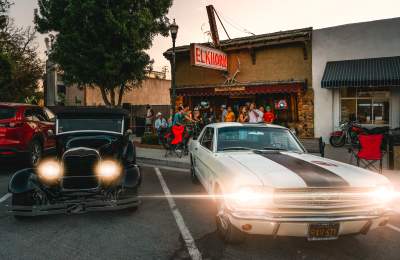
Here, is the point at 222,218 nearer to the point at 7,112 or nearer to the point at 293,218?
the point at 293,218

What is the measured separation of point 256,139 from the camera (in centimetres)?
589

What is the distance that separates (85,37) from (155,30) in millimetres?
4343

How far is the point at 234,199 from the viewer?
3.95m

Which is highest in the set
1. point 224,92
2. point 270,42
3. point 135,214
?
point 270,42

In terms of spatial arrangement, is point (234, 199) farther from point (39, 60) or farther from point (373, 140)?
point (39, 60)

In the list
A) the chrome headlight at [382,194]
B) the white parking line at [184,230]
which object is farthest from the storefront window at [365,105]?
the chrome headlight at [382,194]

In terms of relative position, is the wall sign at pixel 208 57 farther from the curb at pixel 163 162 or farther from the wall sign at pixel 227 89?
the curb at pixel 163 162

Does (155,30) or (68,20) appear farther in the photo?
(155,30)

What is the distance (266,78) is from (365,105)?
5.28 metres

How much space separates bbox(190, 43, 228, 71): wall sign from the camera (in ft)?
57.2

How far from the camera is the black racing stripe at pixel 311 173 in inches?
153

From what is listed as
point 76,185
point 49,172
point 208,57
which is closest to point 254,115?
point 208,57

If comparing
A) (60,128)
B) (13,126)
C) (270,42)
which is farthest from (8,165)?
(270,42)

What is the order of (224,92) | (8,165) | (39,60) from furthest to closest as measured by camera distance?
(39,60) < (224,92) < (8,165)
